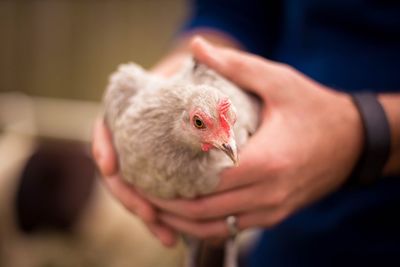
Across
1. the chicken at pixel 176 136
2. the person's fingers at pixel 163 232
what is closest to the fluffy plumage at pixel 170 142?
the chicken at pixel 176 136

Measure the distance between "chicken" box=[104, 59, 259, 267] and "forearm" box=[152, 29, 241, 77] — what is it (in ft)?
0.57

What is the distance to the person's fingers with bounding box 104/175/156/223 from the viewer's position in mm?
726

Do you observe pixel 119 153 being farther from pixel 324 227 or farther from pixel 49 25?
pixel 49 25

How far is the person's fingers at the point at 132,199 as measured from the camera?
726mm

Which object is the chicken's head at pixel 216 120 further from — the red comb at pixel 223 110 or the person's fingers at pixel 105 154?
the person's fingers at pixel 105 154

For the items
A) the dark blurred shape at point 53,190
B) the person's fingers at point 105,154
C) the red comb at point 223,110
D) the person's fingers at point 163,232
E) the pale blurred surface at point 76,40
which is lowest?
the dark blurred shape at point 53,190

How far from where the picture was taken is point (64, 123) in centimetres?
206

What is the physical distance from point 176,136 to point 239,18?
1.56ft

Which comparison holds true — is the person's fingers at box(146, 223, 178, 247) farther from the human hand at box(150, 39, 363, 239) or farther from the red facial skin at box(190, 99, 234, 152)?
the red facial skin at box(190, 99, 234, 152)

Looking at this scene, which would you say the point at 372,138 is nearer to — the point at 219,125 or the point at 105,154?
the point at 219,125

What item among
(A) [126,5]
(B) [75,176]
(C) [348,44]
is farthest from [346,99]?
(A) [126,5]

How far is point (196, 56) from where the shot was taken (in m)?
0.73

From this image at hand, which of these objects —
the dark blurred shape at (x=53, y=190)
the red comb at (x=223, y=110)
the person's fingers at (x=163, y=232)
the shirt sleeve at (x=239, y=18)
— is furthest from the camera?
the dark blurred shape at (x=53, y=190)

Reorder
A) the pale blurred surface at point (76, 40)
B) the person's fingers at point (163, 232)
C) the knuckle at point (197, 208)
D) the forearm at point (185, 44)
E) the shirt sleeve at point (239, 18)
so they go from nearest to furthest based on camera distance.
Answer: the knuckle at point (197, 208)
the person's fingers at point (163, 232)
the forearm at point (185, 44)
the shirt sleeve at point (239, 18)
the pale blurred surface at point (76, 40)
